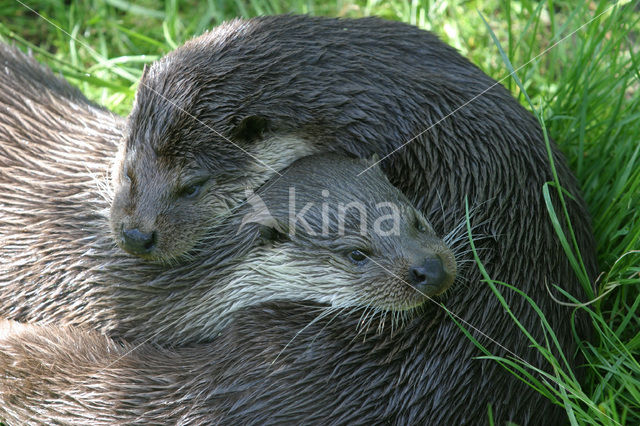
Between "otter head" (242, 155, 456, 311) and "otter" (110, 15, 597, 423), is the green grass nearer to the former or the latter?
"otter" (110, 15, 597, 423)

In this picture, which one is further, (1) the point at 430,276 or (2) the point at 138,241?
(2) the point at 138,241

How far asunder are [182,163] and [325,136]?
0.48 metres

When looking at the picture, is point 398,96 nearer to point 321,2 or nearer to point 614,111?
point 614,111

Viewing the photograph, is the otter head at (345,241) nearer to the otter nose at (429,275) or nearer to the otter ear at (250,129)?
the otter nose at (429,275)

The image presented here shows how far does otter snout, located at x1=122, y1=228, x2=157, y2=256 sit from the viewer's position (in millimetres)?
2455

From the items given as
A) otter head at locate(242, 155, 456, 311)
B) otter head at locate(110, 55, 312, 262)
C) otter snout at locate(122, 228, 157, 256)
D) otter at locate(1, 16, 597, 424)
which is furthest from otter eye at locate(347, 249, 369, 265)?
otter snout at locate(122, 228, 157, 256)

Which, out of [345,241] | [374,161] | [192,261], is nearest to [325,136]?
[374,161]

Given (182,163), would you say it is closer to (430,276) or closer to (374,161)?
(374,161)

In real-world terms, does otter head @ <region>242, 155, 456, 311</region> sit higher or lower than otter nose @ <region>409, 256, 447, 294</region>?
higher

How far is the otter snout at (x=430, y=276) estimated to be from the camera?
2.23 m

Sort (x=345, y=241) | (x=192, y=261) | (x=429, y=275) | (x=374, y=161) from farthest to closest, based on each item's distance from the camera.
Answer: (x=192, y=261), (x=374, y=161), (x=345, y=241), (x=429, y=275)

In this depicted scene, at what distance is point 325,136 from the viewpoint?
8.48ft

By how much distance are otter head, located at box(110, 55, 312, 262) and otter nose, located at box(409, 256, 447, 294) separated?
61cm

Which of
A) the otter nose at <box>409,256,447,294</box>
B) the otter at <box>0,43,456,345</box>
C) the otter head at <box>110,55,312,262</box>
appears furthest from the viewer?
the otter head at <box>110,55,312,262</box>
